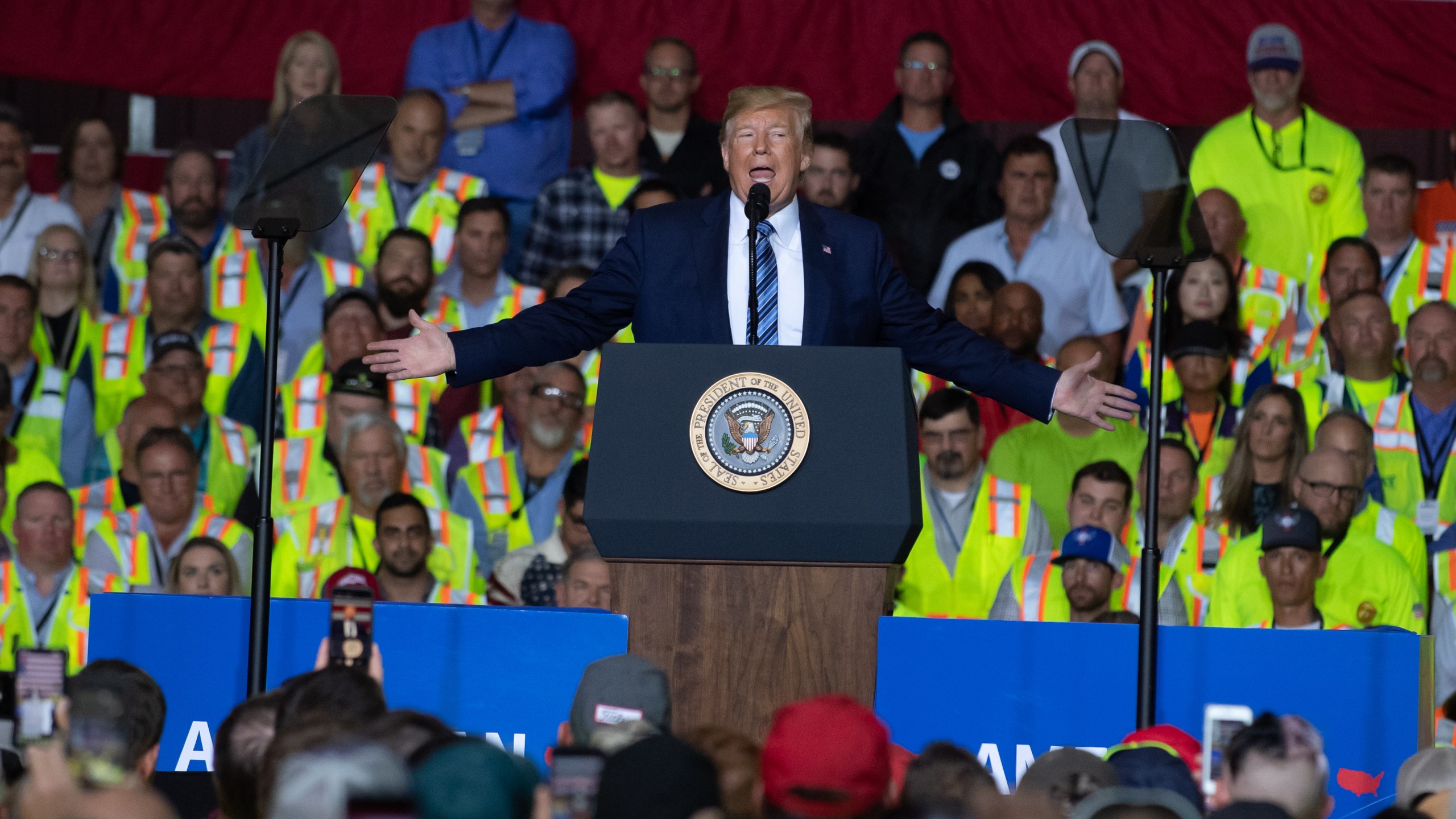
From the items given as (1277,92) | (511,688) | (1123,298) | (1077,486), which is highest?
(1277,92)

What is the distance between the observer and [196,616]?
3.86 metres

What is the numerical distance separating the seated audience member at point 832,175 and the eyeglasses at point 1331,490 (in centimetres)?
205

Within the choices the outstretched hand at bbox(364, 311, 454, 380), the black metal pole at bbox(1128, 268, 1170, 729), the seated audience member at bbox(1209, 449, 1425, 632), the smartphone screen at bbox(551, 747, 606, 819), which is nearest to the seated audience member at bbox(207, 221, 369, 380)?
the seated audience member at bbox(1209, 449, 1425, 632)

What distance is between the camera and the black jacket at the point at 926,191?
7312 mm

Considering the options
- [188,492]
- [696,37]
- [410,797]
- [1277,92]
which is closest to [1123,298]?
[1277,92]

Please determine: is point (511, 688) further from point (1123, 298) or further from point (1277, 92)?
point (1277, 92)

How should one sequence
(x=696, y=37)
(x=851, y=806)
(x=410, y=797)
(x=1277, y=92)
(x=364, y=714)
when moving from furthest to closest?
(x=696, y=37) < (x=1277, y=92) < (x=364, y=714) < (x=851, y=806) < (x=410, y=797)

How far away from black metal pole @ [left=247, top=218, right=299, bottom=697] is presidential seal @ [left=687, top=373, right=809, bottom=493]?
89cm

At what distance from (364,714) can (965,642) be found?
4.43ft

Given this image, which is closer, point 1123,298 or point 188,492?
point 188,492

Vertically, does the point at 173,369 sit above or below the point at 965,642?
above

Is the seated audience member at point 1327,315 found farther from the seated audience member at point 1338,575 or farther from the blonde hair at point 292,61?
the blonde hair at point 292,61

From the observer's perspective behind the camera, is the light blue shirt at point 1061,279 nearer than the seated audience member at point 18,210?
Yes

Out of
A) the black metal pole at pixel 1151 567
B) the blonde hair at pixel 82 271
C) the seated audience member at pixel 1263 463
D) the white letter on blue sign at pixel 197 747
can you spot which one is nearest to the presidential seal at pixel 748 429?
the black metal pole at pixel 1151 567
